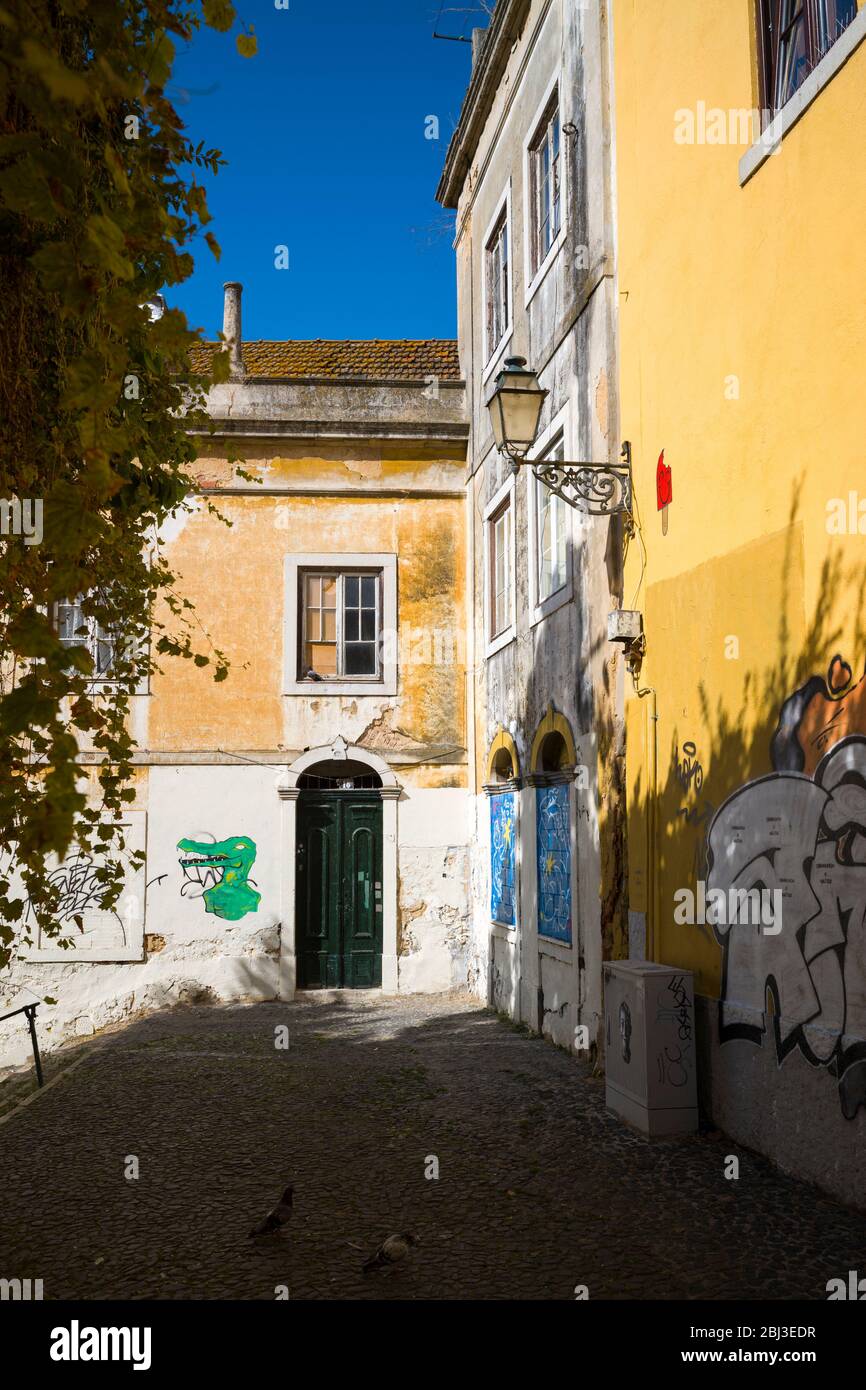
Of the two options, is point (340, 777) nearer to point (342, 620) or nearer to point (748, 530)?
point (342, 620)

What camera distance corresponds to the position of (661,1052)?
6801mm

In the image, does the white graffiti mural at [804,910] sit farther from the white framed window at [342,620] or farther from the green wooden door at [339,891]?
the white framed window at [342,620]

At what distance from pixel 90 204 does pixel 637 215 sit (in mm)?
6249

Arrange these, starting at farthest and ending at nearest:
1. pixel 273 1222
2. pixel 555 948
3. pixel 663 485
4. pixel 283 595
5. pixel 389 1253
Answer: pixel 283 595 → pixel 555 948 → pixel 663 485 → pixel 273 1222 → pixel 389 1253

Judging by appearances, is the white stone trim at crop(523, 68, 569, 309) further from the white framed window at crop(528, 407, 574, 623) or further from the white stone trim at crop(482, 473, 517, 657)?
the white stone trim at crop(482, 473, 517, 657)

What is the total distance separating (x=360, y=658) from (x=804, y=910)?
373 inches

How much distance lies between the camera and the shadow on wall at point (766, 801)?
5.46m

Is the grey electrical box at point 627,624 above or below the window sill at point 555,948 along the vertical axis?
above

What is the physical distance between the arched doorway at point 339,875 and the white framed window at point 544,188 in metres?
6.23

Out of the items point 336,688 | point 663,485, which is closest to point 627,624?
point 663,485

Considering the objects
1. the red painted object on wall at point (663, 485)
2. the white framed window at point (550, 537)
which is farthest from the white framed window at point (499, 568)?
the red painted object on wall at point (663, 485)

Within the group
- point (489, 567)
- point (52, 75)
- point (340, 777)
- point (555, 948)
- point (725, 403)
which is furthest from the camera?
point (340, 777)

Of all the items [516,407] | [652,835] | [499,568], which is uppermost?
[516,407]

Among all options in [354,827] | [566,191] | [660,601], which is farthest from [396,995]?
[566,191]
